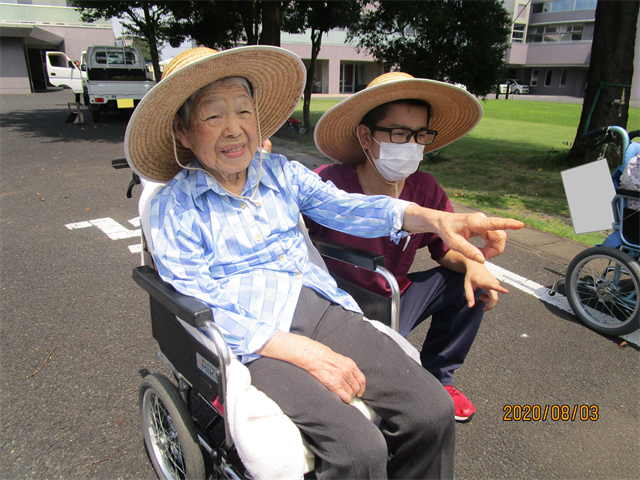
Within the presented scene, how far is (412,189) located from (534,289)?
209 cm

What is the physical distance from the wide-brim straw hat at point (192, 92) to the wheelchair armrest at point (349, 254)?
0.66 metres

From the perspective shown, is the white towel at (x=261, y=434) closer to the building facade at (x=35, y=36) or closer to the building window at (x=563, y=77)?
the building facade at (x=35, y=36)

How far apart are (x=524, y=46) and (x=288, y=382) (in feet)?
184

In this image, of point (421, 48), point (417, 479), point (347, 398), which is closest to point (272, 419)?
point (347, 398)

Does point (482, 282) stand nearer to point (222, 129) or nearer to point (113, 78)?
point (222, 129)

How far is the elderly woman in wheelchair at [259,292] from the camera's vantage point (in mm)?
1456

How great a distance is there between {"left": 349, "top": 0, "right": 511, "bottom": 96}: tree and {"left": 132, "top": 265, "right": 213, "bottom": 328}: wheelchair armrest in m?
8.66

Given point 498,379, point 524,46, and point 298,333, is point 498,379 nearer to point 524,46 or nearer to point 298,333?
point 298,333

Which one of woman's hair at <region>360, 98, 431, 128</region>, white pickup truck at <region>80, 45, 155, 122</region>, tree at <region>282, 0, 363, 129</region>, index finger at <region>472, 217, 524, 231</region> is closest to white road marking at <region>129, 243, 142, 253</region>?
woman's hair at <region>360, 98, 431, 128</region>

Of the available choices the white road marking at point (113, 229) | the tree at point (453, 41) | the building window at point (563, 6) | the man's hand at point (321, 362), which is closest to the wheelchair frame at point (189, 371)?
the man's hand at point (321, 362)

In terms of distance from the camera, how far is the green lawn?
578cm

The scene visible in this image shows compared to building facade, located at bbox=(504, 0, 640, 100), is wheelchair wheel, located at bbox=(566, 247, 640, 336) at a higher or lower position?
lower

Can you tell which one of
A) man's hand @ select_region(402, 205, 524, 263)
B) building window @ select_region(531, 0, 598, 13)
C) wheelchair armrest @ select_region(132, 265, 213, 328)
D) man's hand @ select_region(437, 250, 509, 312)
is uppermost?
building window @ select_region(531, 0, 598, 13)

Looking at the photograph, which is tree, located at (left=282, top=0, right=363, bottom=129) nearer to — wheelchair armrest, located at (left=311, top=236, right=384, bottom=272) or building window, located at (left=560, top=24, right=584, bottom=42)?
wheelchair armrest, located at (left=311, top=236, right=384, bottom=272)
